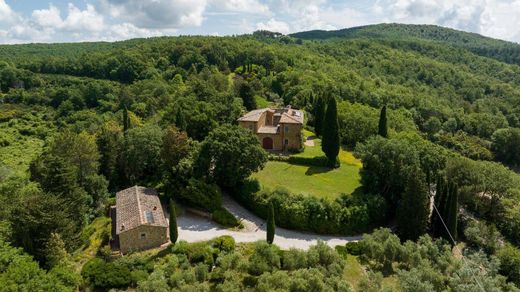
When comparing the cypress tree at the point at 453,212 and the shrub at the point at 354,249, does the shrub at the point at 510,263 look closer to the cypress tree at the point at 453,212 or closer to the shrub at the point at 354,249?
the cypress tree at the point at 453,212

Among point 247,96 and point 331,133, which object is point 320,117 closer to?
point 331,133

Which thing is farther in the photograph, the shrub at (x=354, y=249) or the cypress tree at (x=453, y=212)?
the cypress tree at (x=453, y=212)

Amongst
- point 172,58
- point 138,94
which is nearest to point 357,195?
point 138,94

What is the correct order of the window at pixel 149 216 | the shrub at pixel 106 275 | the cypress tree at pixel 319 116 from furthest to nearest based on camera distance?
the cypress tree at pixel 319 116, the window at pixel 149 216, the shrub at pixel 106 275

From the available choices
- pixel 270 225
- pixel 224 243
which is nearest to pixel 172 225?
pixel 224 243

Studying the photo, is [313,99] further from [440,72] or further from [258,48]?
[440,72]

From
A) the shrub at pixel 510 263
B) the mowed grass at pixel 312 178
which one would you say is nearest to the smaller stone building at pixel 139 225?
the mowed grass at pixel 312 178
